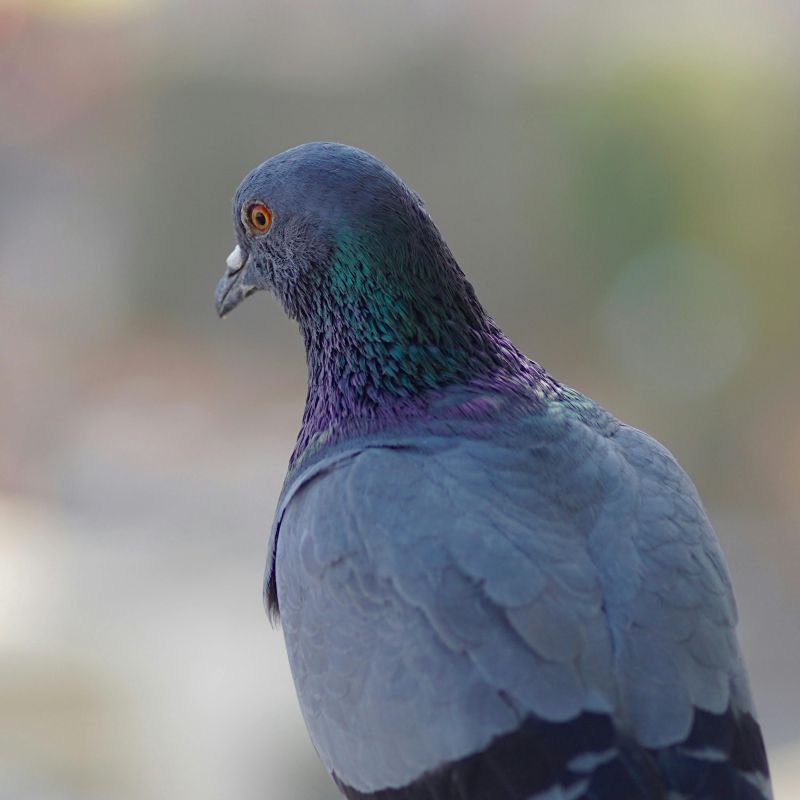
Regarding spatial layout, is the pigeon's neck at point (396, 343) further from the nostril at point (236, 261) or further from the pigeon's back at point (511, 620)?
the nostril at point (236, 261)

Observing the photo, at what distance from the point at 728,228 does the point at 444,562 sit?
6.25 meters

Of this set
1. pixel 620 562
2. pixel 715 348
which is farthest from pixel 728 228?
pixel 620 562

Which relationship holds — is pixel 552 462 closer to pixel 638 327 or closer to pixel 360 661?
pixel 360 661

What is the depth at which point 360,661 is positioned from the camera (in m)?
2.09

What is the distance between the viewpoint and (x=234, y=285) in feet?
9.46

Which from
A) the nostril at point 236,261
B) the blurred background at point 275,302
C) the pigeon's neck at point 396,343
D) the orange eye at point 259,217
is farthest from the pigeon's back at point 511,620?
the blurred background at point 275,302

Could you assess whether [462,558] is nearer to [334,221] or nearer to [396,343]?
[396,343]

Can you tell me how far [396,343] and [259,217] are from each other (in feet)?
1.50

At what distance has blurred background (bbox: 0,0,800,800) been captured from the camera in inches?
287

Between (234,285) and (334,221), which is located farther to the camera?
(234,285)

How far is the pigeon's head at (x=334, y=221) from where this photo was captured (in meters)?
2.41

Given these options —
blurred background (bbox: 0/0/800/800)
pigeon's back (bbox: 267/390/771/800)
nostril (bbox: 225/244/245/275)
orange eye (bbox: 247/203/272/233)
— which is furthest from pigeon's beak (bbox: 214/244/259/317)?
blurred background (bbox: 0/0/800/800)

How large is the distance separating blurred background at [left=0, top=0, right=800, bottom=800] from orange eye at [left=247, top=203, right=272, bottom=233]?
3.58m

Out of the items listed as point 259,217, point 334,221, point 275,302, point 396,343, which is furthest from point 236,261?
point 275,302
